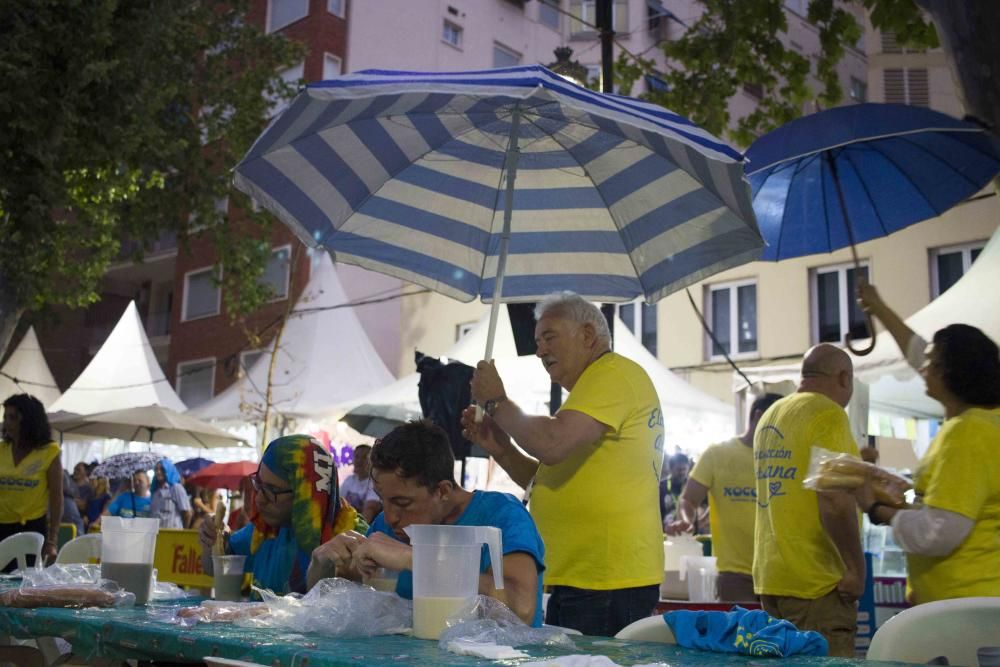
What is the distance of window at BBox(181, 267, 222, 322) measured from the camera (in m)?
30.9

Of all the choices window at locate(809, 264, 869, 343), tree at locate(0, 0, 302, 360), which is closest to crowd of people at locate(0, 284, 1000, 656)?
tree at locate(0, 0, 302, 360)

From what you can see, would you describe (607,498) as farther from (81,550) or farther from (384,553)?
(81,550)

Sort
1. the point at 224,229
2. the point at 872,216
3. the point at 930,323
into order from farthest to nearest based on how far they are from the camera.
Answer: the point at 224,229 → the point at 930,323 → the point at 872,216

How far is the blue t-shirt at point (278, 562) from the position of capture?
414 centimetres

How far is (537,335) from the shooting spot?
4402mm

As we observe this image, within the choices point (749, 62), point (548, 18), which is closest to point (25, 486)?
point (749, 62)

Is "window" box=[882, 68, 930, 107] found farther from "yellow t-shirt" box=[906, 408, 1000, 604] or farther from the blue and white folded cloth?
the blue and white folded cloth

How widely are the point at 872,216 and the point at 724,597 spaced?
239 centimetres

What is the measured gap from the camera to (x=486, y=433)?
436 centimetres

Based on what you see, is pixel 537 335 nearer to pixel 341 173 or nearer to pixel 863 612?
pixel 341 173

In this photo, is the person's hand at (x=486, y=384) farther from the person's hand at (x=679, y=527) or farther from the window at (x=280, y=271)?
the window at (x=280, y=271)

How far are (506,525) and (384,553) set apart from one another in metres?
0.43

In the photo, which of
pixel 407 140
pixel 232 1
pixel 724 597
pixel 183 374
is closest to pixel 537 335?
pixel 407 140

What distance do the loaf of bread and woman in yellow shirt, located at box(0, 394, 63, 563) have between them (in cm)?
439
